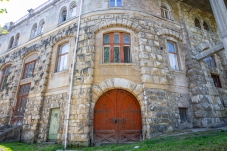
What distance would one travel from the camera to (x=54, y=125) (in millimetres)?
8695

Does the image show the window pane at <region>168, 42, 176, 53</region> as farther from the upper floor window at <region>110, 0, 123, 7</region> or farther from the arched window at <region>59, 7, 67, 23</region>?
the arched window at <region>59, 7, 67, 23</region>

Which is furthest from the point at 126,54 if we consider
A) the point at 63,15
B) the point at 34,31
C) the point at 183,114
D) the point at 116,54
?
the point at 34,31

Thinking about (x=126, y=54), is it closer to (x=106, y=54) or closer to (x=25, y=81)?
(x=106, y=54)

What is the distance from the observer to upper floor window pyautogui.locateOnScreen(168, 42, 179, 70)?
10.1 m

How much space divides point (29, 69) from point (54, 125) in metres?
6.02

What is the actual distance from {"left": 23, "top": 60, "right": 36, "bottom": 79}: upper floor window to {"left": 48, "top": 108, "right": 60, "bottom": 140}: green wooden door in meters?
4.79

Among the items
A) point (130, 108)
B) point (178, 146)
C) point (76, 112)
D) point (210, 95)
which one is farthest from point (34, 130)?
point (210, 95)

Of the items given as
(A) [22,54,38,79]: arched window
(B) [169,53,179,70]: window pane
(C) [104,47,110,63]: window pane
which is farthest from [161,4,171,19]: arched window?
(A) [22,54,38,79]: arched window

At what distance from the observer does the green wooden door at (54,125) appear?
28.0 ft

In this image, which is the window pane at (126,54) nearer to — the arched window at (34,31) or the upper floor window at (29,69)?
the upper floor window at (29,69)

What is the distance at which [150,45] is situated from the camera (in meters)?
9.26

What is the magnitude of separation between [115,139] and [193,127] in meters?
4.78

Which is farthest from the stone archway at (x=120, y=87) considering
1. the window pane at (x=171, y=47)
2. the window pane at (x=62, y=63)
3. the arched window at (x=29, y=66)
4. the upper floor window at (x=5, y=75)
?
the upper floor window at (x=5, y=75)

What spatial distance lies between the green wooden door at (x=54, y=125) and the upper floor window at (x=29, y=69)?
188 inches
